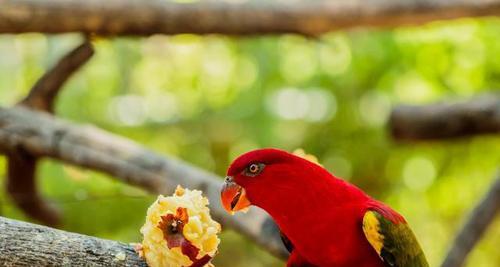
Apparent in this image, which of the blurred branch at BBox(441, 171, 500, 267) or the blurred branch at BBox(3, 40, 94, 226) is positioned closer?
the blurred branch at BBox(3, 40, 94, 226)

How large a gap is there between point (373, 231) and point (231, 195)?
28cm

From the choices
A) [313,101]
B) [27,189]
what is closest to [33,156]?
[27,189]

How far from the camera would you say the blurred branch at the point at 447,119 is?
2.74 m

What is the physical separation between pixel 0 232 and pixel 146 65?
9.81 ft

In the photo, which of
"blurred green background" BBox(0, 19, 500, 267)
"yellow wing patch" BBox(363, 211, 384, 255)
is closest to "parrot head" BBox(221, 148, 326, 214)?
"yellow wing patch" BBox(363, 211, 384, 255)

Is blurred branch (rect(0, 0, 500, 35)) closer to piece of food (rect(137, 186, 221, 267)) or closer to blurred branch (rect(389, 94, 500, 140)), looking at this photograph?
blurred branch (rect(389, 94, 500, 140))

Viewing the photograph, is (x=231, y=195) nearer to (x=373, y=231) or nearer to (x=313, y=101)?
(x=373, y=231)

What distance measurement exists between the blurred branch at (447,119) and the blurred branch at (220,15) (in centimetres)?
43

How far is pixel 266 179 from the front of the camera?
5.29 feet

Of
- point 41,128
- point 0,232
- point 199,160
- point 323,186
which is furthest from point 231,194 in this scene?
point 199,160

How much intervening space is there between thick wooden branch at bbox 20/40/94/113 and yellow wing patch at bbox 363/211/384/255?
1.29 m

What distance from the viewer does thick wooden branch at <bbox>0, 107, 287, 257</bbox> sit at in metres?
2.36

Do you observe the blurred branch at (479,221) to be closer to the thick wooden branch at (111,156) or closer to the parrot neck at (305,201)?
the thick wooden branch at (111,156)

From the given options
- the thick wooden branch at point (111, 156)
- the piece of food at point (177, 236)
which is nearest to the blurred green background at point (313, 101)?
the thick wooden branch at point (111, 156)
